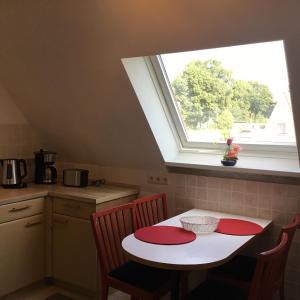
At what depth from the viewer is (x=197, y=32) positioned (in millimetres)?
2088

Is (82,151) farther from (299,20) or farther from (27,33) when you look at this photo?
(299,20)

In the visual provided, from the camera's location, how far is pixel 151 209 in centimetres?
281

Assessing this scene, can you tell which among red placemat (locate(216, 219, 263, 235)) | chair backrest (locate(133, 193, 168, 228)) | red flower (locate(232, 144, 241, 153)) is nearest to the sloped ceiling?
chair backrest (locate(133, 193, 168, 228))

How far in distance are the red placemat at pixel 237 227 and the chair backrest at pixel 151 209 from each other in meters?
0.51

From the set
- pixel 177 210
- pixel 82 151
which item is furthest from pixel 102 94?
pixel 177 210

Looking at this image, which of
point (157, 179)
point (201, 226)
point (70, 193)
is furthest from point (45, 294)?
point (201, 226)

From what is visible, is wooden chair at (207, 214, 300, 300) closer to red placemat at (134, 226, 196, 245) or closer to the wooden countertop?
red placemat at (134, 226, 196, 245)

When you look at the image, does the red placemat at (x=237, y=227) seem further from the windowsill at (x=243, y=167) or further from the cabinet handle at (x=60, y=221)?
the cabinet handle at (x=60, y=221)

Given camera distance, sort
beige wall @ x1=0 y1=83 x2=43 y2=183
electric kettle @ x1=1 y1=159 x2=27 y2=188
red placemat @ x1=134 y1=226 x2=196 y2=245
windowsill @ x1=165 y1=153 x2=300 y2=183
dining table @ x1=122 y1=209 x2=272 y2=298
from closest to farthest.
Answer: dining table @ x1=122 y1=209 x2=272 y2=298
red placemat @ x1=134 y1=226 x2=196 y2=245
windowsill @ x1=165 y1=153 x2=300 y2=183
electric kettle @ x1=1 y1=159 x2=27 y2=188
beige wall @ x1=0 y1=83 x2=43 y2=183

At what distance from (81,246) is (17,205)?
57 cm

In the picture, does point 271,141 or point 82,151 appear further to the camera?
point 82,151

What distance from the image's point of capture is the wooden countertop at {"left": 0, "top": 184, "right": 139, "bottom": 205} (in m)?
2.89

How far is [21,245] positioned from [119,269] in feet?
3.30

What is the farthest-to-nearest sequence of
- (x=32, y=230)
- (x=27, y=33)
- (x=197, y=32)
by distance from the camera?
(x=32, y=230), (x=27, y=33), (x=197, y=32)
